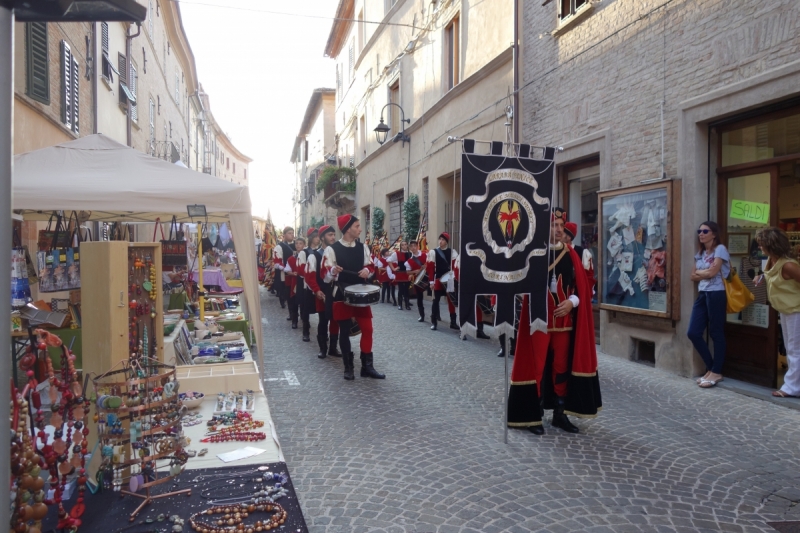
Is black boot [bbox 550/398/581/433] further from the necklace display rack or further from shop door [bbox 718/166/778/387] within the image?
the necklace display rack

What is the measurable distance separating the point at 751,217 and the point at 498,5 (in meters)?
7.14

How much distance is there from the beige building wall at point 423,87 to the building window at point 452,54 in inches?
2.8

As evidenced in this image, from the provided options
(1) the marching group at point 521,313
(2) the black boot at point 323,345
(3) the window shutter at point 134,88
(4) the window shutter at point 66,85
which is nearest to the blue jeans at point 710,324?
(1) the marching group at point 521,313

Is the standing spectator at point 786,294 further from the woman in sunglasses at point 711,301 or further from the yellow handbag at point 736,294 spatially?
the woman in sunglasses at point 711,301

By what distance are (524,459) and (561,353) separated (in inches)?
40.3

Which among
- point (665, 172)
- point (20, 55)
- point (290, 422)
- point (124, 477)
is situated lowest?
point (290, 422)

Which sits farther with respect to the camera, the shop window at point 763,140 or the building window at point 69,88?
the building window at point 69,88

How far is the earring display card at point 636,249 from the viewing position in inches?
304

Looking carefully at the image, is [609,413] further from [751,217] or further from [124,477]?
[124,477]

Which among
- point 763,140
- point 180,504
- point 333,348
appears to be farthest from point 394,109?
point 180,504

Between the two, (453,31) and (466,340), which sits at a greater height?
(453,31)

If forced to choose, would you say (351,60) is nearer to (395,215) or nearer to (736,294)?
(395,215)

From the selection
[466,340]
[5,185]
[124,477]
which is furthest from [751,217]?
[5,185]

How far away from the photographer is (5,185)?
5.10 feet
